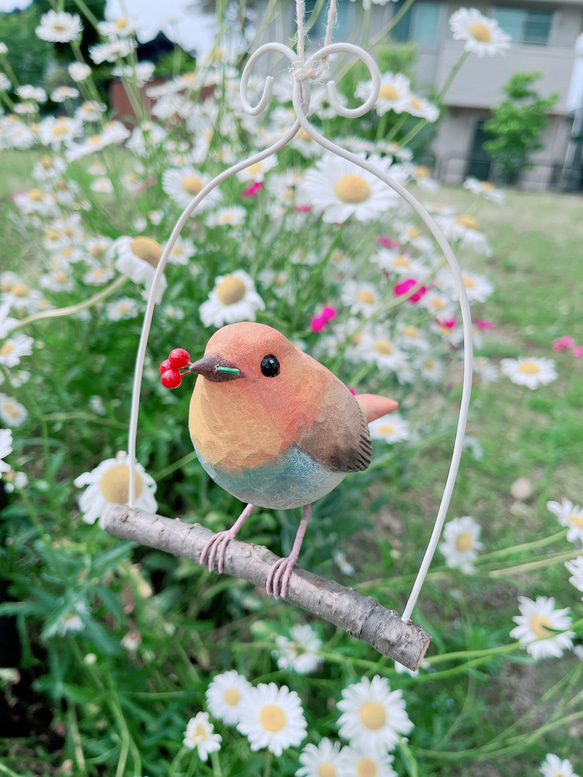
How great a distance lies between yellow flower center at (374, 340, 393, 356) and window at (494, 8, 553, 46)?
11.8 meters

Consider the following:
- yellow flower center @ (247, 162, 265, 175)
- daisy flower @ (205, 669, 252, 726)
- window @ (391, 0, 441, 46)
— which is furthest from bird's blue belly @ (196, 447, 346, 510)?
window @ (391, 0, 441, 46)

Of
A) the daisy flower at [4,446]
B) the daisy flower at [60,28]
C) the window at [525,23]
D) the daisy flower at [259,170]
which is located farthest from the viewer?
the window at [525,23]

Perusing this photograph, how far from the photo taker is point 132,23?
3.96ft

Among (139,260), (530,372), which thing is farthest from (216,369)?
(530,372)

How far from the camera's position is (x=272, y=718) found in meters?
0.68

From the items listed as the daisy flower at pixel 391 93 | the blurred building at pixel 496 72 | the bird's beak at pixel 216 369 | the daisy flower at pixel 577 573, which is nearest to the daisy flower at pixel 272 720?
the daisy flower at pixel 577 573

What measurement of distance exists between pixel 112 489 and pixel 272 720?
0.36 m

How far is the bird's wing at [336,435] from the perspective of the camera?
44cm

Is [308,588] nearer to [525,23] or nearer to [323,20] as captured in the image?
[323,20]

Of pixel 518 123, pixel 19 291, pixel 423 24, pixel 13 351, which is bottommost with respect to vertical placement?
pixel 518 123

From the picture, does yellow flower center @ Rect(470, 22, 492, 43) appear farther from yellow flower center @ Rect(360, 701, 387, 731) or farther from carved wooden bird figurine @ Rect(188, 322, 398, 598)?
yellow flower center @ Rect(360, 701, 387, 731)

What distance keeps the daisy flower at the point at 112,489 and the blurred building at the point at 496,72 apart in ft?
33.6

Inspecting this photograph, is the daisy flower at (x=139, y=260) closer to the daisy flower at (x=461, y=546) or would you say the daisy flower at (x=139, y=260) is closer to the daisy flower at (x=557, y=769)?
the daisy flower at (x=461, y=546)

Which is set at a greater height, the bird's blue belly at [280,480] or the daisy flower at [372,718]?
the bird's blue belly at [280,480]
